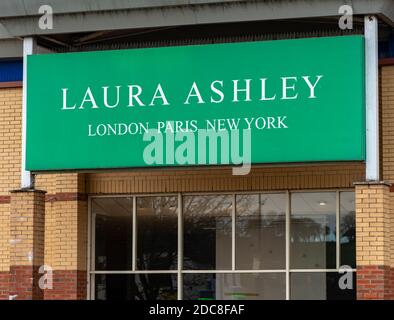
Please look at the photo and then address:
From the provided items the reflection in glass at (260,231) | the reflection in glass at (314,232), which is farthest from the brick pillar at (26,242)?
the reflection in glass at (314,232)

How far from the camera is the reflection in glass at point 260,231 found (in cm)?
1809

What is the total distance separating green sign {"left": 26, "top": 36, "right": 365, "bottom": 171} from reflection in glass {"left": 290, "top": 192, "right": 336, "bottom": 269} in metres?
1.84

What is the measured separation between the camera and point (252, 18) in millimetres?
16750

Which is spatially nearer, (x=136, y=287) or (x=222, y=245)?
(x=222, y=245)

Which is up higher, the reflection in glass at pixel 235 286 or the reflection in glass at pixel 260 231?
the reflection in glass at pixel 260 231

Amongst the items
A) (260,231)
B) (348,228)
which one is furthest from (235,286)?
(348,228)

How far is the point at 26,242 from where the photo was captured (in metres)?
17.9

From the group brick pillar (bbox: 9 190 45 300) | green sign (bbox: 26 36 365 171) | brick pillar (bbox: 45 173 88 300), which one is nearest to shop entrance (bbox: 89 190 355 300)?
brick pillar (bbox: 45 173 88 300)

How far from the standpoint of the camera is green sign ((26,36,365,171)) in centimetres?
1636

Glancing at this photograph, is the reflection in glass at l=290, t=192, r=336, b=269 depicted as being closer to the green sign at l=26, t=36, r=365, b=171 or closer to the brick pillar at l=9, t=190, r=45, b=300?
the green sign at l=26, t=36, r=365, b=171

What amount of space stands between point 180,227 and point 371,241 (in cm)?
381

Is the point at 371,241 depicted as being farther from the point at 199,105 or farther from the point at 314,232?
the point at 199,105

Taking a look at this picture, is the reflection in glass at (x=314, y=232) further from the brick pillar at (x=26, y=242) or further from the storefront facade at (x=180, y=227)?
the brick pillar at (x=26, y=242)

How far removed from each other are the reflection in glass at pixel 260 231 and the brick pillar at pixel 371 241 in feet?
6.89
